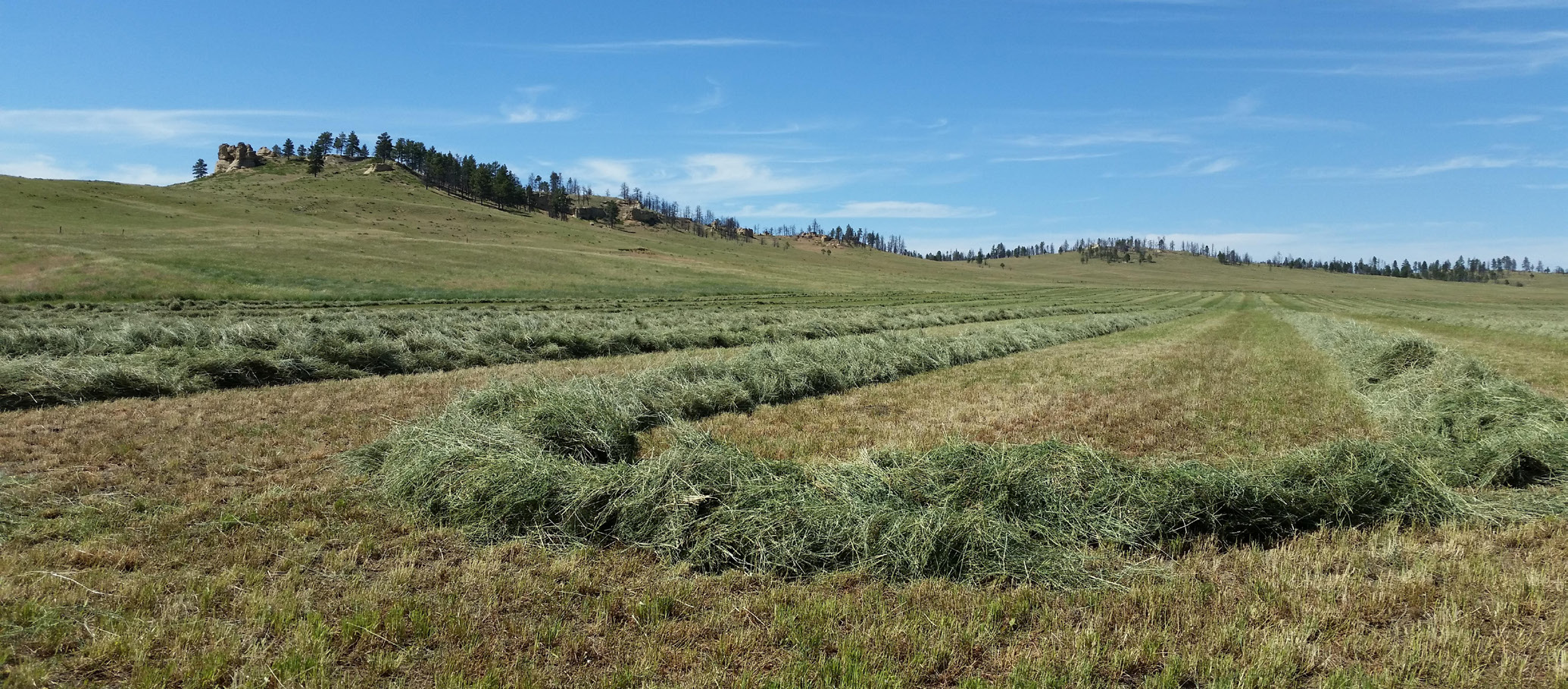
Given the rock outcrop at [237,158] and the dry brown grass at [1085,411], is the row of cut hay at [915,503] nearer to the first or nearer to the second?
the dry brown grass at [1085,411]

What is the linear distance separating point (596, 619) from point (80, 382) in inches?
424

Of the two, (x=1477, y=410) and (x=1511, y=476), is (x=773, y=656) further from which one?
(x=1477, y=410)

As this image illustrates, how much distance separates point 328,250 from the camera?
192ft

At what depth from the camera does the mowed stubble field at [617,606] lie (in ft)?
11.6

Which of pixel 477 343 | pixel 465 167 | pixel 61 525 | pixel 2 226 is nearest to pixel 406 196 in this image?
pixel 465 167

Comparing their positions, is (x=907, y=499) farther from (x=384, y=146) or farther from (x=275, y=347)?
(x=384, y=146)

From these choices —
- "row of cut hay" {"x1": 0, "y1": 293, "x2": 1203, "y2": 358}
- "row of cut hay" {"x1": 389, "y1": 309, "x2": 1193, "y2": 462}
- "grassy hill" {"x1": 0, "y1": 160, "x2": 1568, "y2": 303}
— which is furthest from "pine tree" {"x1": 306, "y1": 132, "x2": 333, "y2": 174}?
"row of cut hay" {"x1": 389, "y1": 309, "x2": 1193, "y2": 462}

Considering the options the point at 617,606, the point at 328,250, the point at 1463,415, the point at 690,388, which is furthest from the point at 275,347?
the point at 328,250

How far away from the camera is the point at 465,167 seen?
140750 mm

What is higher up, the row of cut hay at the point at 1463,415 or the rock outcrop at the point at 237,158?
the rock outcrop at the point at 237,158

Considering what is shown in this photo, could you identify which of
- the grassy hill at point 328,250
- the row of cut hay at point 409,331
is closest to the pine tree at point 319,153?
the grassy hill at point 328,250

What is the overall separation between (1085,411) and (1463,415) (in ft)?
14.8

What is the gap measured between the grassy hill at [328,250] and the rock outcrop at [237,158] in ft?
66.5

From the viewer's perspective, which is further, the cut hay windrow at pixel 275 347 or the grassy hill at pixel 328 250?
the grassy hill at pixel 328 250
